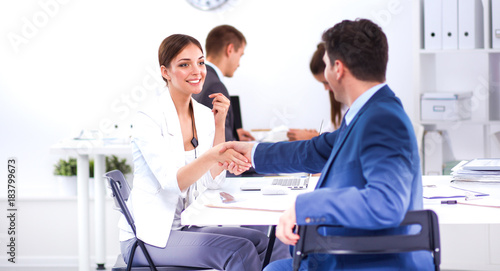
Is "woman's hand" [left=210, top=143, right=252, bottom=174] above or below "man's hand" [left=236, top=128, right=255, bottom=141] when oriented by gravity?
below

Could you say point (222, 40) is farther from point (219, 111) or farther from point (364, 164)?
point (364, 164)

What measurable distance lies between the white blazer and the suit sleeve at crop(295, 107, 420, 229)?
32.2 inches

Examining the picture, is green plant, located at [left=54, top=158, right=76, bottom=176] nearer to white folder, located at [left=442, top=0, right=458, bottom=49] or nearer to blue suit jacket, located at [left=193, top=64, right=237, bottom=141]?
blue suit jacket, located at [left=193, top=64, right=237, bottom=141]

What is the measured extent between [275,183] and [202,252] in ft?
1.49

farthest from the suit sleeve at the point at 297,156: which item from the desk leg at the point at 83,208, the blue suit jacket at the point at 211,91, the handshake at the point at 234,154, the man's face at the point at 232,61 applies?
the desk leg at the point at 83,208

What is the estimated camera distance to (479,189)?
2.23 meters

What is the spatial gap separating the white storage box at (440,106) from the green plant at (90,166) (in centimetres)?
209

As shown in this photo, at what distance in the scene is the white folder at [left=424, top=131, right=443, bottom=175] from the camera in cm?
388

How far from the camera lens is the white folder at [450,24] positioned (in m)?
3.77

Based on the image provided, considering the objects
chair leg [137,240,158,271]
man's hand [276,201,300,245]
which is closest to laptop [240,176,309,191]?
chair leg [137,240,158,271]

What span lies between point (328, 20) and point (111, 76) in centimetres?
164

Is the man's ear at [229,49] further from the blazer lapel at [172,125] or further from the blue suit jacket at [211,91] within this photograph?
the blazer lapel at [172,125]

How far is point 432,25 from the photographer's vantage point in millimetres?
3822

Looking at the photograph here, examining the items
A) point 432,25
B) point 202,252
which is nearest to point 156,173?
point 202,252
